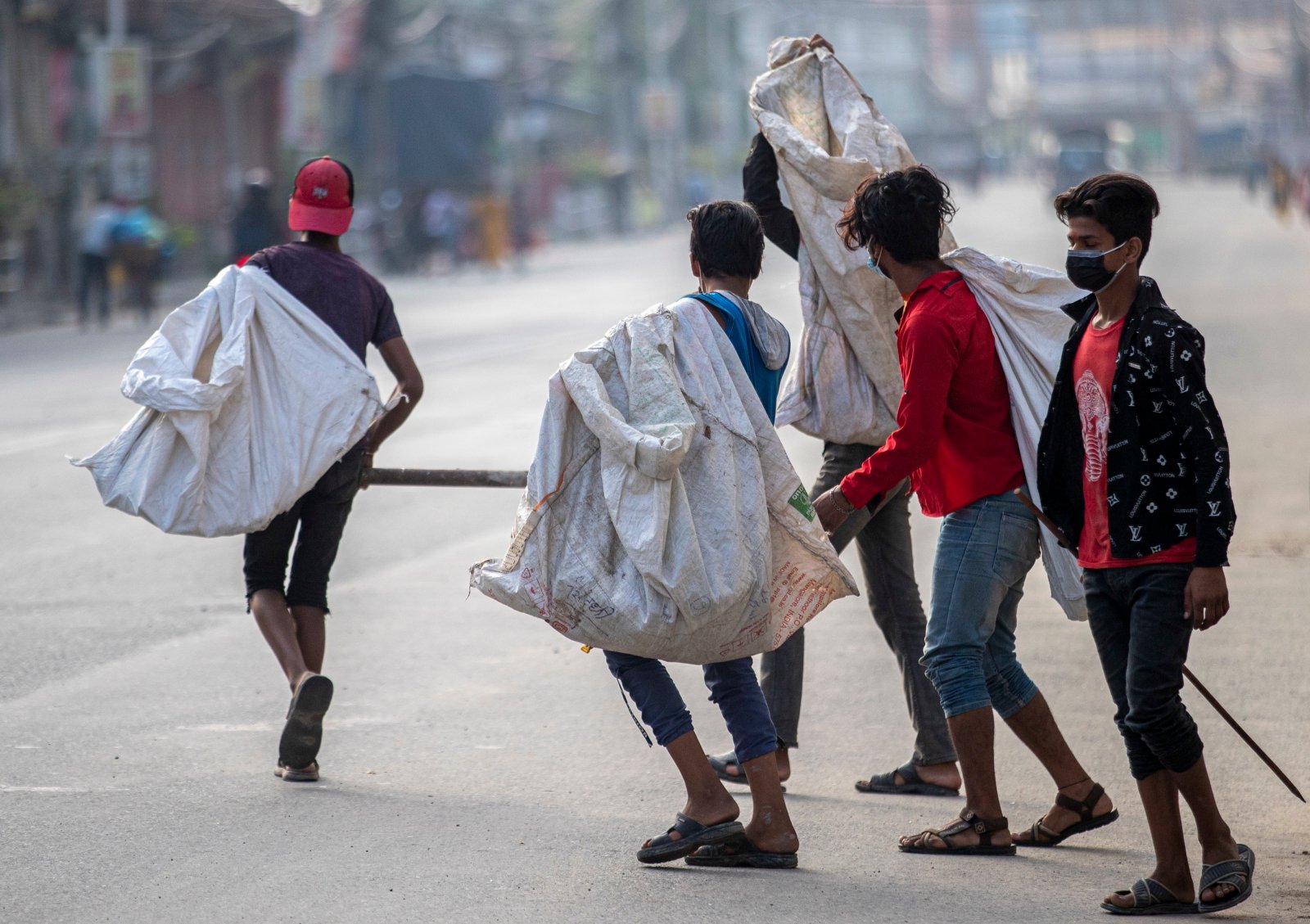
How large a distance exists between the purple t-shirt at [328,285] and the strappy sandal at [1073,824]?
89.8 inches

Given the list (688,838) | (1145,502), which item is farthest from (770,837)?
(1145,502)

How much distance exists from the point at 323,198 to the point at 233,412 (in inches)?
26.8

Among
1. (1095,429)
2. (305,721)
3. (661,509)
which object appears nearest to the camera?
(1095,429)

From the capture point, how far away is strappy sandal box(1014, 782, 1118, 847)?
4.41m

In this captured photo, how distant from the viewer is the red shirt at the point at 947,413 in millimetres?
4039

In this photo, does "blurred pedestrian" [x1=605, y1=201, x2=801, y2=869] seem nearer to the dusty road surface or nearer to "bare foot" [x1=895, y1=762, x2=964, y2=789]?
the dusty road surface

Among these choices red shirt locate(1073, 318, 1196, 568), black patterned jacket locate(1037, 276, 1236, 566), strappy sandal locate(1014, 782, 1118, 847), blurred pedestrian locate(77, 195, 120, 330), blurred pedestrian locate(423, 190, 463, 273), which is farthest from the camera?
blurred pedestrian locate(423, 190, 463, 273)

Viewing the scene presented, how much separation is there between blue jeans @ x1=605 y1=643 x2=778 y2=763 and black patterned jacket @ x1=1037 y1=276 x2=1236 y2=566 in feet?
3.13

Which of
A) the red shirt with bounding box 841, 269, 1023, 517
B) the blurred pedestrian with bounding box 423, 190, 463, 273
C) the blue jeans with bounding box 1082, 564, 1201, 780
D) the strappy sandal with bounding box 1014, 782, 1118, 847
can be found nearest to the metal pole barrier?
the red shirt with bounding box 841, 269, 1023, 517

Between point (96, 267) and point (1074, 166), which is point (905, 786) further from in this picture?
point (1074, 166)

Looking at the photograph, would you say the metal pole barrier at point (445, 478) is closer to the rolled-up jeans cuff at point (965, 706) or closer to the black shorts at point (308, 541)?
the black shorts at point (308, 541)

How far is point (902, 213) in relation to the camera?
13.5 ft

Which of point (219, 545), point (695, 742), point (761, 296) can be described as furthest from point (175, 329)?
point (761, 296)

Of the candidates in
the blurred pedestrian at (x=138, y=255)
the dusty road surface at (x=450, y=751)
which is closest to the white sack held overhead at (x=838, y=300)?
the dusty road surface at (x=450, y=751)
